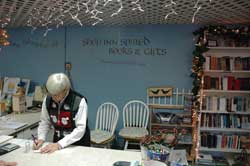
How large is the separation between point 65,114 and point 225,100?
237 centimetres

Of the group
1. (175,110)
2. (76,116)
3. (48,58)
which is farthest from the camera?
(48,58)

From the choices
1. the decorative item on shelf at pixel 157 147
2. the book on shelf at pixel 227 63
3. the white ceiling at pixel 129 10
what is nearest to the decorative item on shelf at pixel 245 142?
the book on shelf at pixel 227 63

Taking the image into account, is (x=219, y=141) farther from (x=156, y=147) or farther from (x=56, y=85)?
(x=56, y=85)

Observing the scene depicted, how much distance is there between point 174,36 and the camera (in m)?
3.73

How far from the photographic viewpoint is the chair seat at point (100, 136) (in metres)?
3.28

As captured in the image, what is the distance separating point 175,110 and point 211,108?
0.53 metres

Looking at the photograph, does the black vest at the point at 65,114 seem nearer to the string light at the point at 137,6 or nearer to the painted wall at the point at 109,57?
the string light at the point at 137,6

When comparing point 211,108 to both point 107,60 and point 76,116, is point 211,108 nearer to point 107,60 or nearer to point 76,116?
point 107,60

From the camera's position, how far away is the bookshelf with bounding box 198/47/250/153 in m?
3.48

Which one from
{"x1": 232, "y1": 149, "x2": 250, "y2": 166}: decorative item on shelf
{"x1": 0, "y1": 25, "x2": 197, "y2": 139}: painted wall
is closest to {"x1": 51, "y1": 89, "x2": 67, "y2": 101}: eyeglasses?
{"x1": 0, "y1": 25, "x2": 197, "y2": 139}: painted wall

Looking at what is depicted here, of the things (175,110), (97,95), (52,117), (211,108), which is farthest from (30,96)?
(211,108)

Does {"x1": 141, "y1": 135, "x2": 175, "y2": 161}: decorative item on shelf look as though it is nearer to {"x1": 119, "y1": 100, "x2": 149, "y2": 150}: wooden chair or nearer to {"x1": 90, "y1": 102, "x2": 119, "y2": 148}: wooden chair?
{"x1": 90, "y1": 102, "x2": 119, "y2": 148}: wooden chair

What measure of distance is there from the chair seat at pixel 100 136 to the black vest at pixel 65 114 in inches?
36.8

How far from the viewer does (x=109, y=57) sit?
3.92 meters
